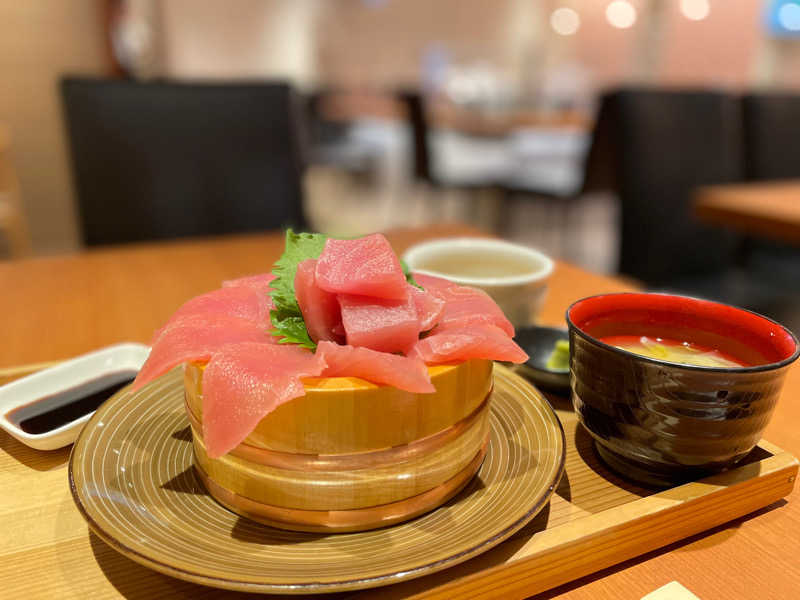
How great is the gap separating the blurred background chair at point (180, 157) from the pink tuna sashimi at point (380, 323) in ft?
3.95

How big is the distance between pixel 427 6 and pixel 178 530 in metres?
6.40

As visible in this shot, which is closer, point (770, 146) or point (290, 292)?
point (290, 292)

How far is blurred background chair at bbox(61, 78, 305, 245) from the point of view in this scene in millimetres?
1433

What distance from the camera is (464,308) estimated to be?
0.50m

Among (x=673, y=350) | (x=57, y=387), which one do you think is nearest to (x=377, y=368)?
(x=673, y=350)

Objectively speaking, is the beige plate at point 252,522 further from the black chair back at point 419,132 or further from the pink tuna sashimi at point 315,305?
the black chair back at point 419,132

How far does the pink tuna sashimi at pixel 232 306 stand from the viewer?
483 millimetres

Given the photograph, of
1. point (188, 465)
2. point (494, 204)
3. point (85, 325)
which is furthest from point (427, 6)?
point (188, 465)

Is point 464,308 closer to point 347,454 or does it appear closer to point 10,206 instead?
point 347,454

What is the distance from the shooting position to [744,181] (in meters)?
2.12

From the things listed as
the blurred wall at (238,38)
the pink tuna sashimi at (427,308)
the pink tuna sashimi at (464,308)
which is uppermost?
the blurred wall at (238,38)

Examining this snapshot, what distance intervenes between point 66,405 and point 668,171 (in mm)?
1776

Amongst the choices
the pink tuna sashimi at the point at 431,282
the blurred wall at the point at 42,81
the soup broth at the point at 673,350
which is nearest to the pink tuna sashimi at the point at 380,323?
the pink tuna sashimi at the point at 431,282

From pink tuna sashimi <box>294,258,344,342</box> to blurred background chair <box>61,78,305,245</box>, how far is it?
46.4 inches
